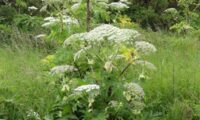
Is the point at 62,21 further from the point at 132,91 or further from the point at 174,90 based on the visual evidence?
the point at 174,90

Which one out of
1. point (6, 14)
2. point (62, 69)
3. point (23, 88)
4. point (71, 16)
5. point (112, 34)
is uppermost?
point (112, 34)

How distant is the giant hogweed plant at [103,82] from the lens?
4168 millimetres

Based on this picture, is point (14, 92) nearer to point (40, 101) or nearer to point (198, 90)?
point (40, 101)

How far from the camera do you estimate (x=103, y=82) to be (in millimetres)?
4262

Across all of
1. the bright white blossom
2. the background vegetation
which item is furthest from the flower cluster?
the bright white blossom

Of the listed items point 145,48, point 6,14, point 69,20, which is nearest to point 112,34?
point 145,48

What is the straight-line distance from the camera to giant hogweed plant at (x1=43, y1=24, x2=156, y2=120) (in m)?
4.17

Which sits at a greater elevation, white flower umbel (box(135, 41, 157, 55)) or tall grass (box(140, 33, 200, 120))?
white flower umbel (box(135, 41, 157, 55))

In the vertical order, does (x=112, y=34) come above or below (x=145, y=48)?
above

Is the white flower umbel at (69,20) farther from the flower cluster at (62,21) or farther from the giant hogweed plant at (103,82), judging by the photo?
the giant hogweed plant at (103,82)

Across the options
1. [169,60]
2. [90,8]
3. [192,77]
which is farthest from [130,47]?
[169,60]

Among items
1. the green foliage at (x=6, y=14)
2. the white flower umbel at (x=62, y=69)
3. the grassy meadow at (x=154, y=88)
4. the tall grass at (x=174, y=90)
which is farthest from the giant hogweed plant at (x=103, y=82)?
the green foliage at (x=6, y=14)

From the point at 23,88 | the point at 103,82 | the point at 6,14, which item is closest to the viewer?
the point at 103,82

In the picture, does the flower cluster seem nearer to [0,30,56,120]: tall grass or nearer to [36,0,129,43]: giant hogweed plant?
[36,0,129,43]: giant hogweed plant
